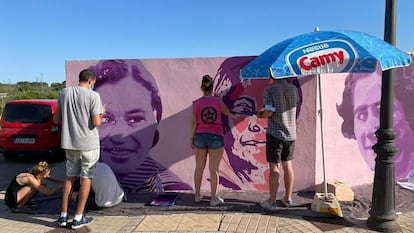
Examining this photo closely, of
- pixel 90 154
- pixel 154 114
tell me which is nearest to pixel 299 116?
pixel 154 114

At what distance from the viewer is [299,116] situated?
19.0 feet

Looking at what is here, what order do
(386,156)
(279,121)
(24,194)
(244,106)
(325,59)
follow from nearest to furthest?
(325,59)
(386,156)
(279,121)
(24,194)
(244,106)

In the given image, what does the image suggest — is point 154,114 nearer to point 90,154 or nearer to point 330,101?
point 90,154

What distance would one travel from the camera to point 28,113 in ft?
33.0

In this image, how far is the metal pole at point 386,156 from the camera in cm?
422

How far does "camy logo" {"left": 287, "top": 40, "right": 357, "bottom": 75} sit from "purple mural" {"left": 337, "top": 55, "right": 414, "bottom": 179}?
6.55 feet

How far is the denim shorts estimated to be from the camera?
510 cm

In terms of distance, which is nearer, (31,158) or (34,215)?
(34,215)

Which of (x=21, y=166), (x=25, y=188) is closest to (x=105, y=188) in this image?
(x=25, y=188)

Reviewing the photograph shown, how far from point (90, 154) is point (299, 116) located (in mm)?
3100

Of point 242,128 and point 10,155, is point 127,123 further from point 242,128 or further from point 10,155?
point 10,155

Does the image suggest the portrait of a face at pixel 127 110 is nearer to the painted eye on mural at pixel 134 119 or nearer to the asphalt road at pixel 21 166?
the painted eye on mural at pixel 134 119

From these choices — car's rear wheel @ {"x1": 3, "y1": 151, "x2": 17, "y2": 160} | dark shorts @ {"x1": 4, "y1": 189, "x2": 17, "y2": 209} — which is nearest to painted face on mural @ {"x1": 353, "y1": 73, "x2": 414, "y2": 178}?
dark shorts @ {"x1": 4, "y1": 189, "x2": 17, "y2": 209}

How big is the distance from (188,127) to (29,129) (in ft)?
19.2
